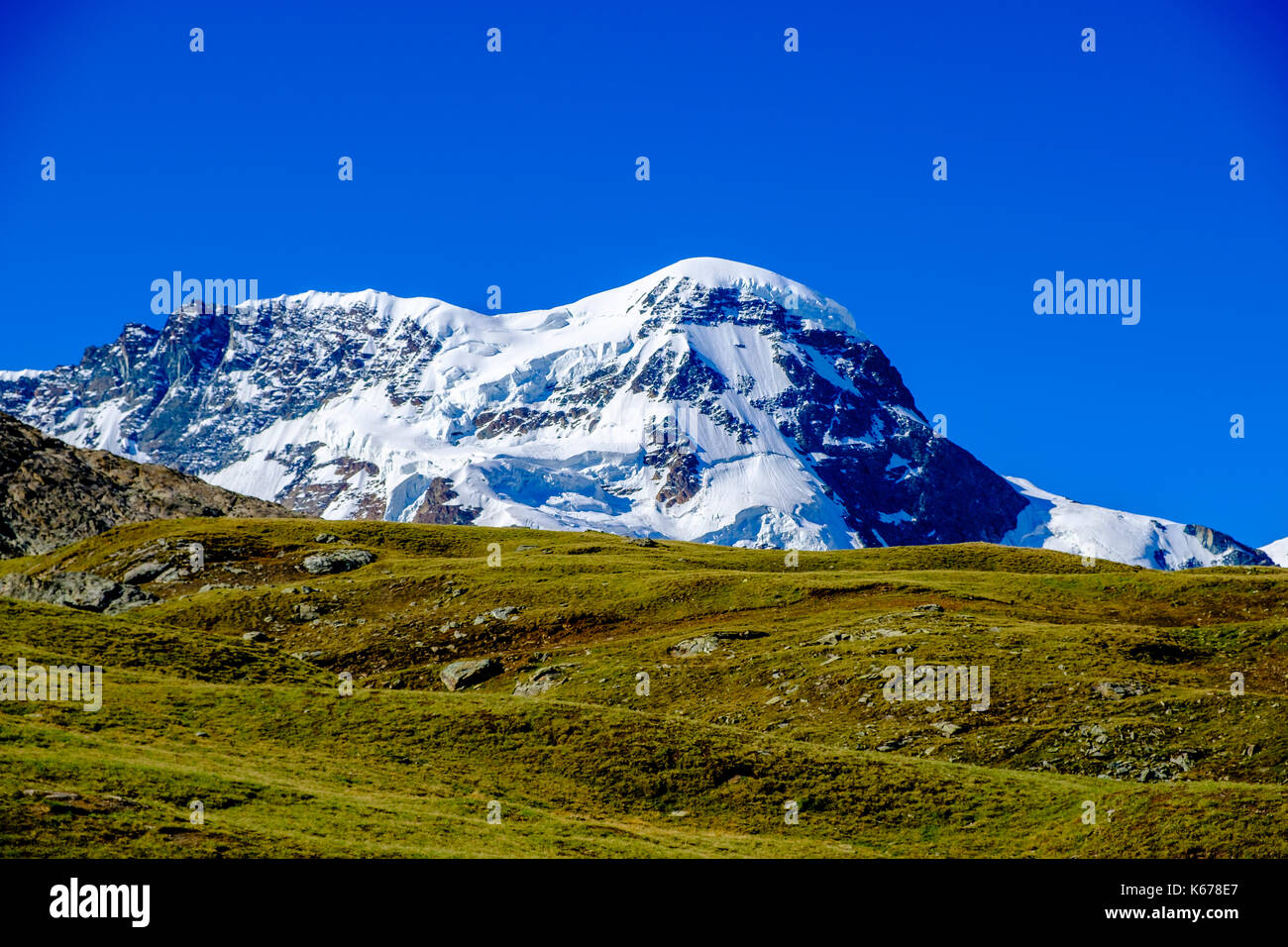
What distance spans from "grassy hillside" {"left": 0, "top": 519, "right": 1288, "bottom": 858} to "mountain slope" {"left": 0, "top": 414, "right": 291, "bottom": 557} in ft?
220

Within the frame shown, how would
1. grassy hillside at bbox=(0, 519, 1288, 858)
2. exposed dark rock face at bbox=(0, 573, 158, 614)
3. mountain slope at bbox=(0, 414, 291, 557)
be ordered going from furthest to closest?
mountain slope at bbox=(0, 414, 291, 557)
exposed dark rock face at bbox=(0, 573, 158, 614)
grassy hillside at bbox=(0, 519, 1288, 858)

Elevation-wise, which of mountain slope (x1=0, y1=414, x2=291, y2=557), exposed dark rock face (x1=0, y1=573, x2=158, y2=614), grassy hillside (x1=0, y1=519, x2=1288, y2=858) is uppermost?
mountain slope (x1=0, y1=414, x2=291, y2=557)

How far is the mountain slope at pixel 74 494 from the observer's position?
151750 millimetres

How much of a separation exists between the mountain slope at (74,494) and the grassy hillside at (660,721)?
6706 cm

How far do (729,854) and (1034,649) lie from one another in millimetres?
34237

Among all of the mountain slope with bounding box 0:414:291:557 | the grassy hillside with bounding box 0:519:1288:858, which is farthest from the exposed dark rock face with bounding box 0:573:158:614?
the mountain slope with bounding box 0:414:291:557

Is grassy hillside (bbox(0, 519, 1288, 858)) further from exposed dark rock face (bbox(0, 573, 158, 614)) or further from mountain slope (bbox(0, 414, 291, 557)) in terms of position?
mountain slope (bbox(0, 414, 291, 557))

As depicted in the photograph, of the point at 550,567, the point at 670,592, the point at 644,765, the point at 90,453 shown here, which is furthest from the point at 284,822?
the point at 90,453

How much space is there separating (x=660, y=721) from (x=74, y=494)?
135734 millimetres

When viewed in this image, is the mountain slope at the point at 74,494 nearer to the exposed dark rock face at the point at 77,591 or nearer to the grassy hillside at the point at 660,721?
the exposed dark rock face at the point at 77,591

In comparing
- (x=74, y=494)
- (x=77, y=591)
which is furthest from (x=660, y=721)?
(x=74, y=494)

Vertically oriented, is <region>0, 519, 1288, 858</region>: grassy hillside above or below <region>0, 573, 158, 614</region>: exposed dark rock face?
below

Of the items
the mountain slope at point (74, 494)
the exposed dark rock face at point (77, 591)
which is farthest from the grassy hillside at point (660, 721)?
the mountain slope at point (74, 494)

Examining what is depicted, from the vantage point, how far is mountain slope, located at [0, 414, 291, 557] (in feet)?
498
